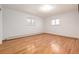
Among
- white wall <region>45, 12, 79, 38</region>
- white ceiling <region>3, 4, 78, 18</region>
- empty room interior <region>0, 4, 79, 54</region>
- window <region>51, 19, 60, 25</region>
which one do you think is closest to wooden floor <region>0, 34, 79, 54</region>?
empty room interior <region>0, 4, 79, 54</region>

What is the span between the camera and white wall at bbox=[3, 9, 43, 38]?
1.58m

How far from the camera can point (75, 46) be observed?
163 centimetres

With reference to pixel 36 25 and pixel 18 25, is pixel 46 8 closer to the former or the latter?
pixel 36 25

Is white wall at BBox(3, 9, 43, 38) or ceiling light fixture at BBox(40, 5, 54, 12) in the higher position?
ceiling light fixture at BBox(40, 5, 54, 12)

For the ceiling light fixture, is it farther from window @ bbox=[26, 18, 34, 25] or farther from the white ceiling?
window @ bbox=[26, 18, 34, 25]

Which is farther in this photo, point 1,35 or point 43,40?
point 43,40

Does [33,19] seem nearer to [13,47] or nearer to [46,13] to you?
[46,13]

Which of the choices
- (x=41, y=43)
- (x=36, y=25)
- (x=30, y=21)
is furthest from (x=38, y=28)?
(x=41, y=43)

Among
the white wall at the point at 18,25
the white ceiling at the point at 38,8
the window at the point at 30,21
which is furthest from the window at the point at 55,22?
the window at the point at 30,21

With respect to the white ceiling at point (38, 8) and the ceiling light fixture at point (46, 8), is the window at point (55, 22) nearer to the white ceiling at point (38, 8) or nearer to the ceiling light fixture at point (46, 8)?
the white ceiling at point (38, 8)
